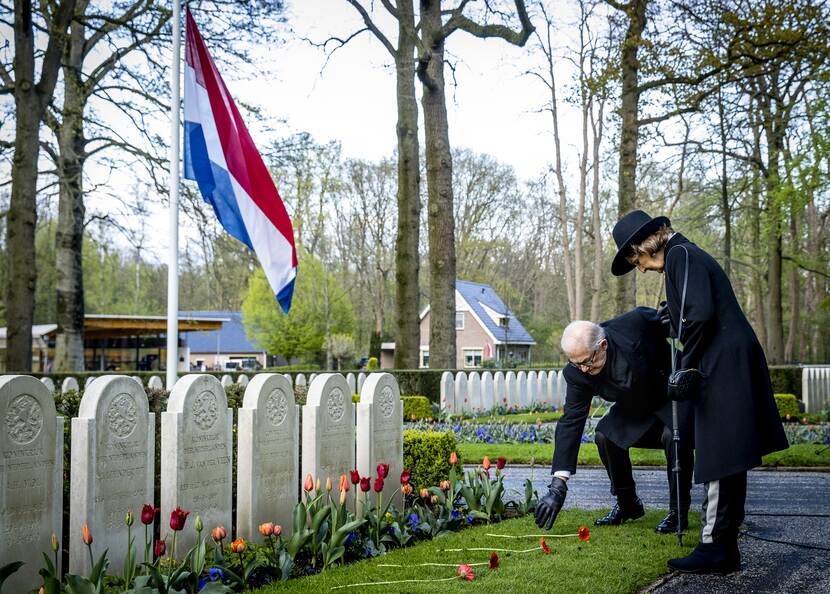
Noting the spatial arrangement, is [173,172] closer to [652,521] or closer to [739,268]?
[652,521]

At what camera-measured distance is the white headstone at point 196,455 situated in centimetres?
487

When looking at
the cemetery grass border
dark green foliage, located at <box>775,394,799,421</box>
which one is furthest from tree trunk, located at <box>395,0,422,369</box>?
dark green foliage, located at <box>775,394,799,421</box>

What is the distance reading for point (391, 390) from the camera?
6.63m

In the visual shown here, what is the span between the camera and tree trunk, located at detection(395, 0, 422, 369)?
56.5 ft

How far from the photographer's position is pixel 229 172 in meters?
8.29

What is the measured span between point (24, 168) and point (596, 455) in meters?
10.3

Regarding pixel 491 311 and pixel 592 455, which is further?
pixel 491 311

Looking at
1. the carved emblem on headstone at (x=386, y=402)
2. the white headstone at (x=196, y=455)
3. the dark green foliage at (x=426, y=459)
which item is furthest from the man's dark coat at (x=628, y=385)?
the white headstone at (x=196, y=455)

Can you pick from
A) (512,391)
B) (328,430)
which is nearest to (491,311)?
(512,391)

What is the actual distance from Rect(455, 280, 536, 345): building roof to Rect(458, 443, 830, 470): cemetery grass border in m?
35.6

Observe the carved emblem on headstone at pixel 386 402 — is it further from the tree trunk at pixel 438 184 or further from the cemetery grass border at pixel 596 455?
the tree trunk at pixel 438 184

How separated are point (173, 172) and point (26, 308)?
6.96 metres

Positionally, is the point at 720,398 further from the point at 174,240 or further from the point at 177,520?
the point at 174,240

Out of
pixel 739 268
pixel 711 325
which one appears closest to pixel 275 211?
pixel 711 325
